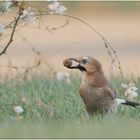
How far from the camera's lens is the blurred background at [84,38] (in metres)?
15.2

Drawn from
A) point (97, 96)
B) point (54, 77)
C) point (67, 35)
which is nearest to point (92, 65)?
point (97, 96)

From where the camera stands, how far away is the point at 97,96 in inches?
347

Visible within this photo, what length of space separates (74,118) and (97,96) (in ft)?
1.14

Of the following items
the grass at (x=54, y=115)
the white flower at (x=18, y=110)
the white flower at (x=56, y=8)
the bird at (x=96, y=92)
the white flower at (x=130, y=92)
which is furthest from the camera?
the white flower at (x=56, y=8)

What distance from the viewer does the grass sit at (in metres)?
7.64

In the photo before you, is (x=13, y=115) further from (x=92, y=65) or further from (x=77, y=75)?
(x=77, y=75)

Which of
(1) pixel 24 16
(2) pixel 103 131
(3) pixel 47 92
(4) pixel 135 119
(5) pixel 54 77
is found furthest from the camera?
(5) pixel 54 77

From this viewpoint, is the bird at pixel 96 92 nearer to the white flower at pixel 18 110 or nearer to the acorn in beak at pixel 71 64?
the acorn in beak at pixel 71 64

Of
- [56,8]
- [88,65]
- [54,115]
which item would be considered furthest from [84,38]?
[54,115]

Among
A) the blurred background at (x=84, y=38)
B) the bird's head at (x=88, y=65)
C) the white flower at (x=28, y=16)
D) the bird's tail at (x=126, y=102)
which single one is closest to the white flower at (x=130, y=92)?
the bird's tail at (x=126, y=102)

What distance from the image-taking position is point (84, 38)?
1759 centimetres

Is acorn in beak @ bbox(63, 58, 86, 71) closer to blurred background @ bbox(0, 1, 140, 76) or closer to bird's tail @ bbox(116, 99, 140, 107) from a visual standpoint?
bird's tail @ bbox(116, 99, 140, 107)

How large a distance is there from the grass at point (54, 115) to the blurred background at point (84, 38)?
2.00 m

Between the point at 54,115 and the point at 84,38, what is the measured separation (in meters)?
8.79
